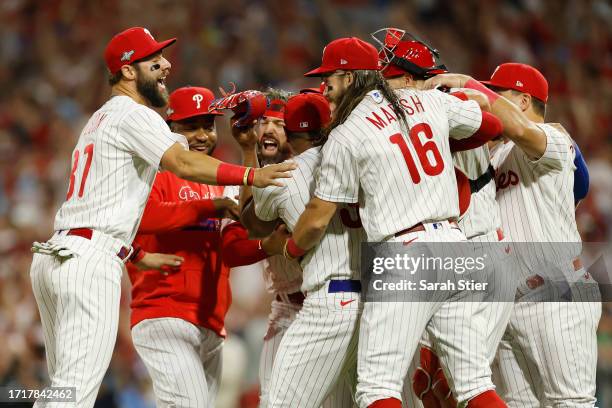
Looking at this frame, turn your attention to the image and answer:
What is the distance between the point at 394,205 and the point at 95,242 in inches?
58.6

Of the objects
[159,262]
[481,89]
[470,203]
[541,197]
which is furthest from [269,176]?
[541,197]

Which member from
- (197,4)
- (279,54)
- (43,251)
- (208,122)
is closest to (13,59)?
(197,4)

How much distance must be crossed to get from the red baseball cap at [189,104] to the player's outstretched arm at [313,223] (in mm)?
1257

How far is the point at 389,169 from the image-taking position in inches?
169

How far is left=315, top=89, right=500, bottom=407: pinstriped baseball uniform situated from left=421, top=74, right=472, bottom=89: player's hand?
0.69 metres

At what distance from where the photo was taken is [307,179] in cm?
471

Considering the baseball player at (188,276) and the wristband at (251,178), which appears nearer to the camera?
the wristband at (251,178)

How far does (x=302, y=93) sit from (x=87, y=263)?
4.94 ft

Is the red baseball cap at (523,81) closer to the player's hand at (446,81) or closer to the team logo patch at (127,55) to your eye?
the player's hand at (446,81)

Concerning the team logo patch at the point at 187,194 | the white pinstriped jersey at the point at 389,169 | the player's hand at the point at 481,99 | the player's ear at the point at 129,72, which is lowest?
the white pinstriped jersey at the point at 389,169

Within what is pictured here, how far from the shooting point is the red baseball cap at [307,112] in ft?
16.4

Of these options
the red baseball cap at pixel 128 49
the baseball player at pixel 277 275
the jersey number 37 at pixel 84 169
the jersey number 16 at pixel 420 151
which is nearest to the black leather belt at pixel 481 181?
the jersey number 16 at pixel 420 151

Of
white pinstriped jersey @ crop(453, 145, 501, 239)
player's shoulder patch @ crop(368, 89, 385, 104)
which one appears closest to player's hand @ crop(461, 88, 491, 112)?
white pinstriped jersey @ crop(453, 145, 501, 239)

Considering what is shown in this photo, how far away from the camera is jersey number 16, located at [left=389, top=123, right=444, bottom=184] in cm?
432
